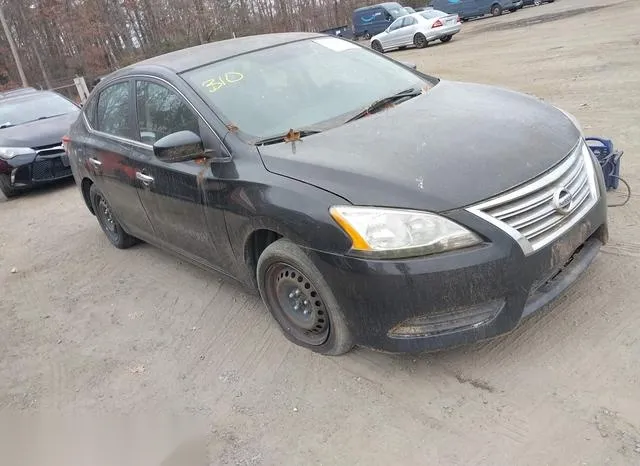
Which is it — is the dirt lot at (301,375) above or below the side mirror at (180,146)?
below

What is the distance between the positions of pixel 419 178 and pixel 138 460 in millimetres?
2077

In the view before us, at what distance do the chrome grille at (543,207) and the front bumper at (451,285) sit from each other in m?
0.04

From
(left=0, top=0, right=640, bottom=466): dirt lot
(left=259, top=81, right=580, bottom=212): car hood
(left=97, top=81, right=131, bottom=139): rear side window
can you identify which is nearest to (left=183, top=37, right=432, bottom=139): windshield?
(left=259, top=81, right=580, bottom=212): car hood

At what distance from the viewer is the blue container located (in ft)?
14.6

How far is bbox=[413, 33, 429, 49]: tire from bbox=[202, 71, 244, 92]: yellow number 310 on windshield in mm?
21835

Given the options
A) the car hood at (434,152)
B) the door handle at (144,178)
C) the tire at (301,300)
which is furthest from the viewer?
the door handle at (144,178)

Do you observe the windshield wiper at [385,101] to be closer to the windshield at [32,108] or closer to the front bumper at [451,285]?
the front bumper at [451,285]

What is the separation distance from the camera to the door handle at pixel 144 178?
422 centimetres

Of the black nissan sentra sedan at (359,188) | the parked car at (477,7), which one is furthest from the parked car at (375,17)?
the black nissan sentra sedan at (359,188)

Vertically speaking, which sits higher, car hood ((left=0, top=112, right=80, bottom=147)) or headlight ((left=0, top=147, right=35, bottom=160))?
car hood ((left=0, top=112, right=80, bottom=147))

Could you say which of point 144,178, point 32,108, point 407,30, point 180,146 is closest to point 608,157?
point 180,146

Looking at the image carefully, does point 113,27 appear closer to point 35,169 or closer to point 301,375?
point 35,169

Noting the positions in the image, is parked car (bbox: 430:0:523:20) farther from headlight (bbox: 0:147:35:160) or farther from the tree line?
headlight (bbox: 0:147:35:160)

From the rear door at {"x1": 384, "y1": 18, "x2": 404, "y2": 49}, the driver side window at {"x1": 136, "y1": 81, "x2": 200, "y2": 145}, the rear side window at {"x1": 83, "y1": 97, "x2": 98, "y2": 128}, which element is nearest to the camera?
the driver side window at {"x1": 136, "y1": 81, "x2": 200, "y2": 145}
